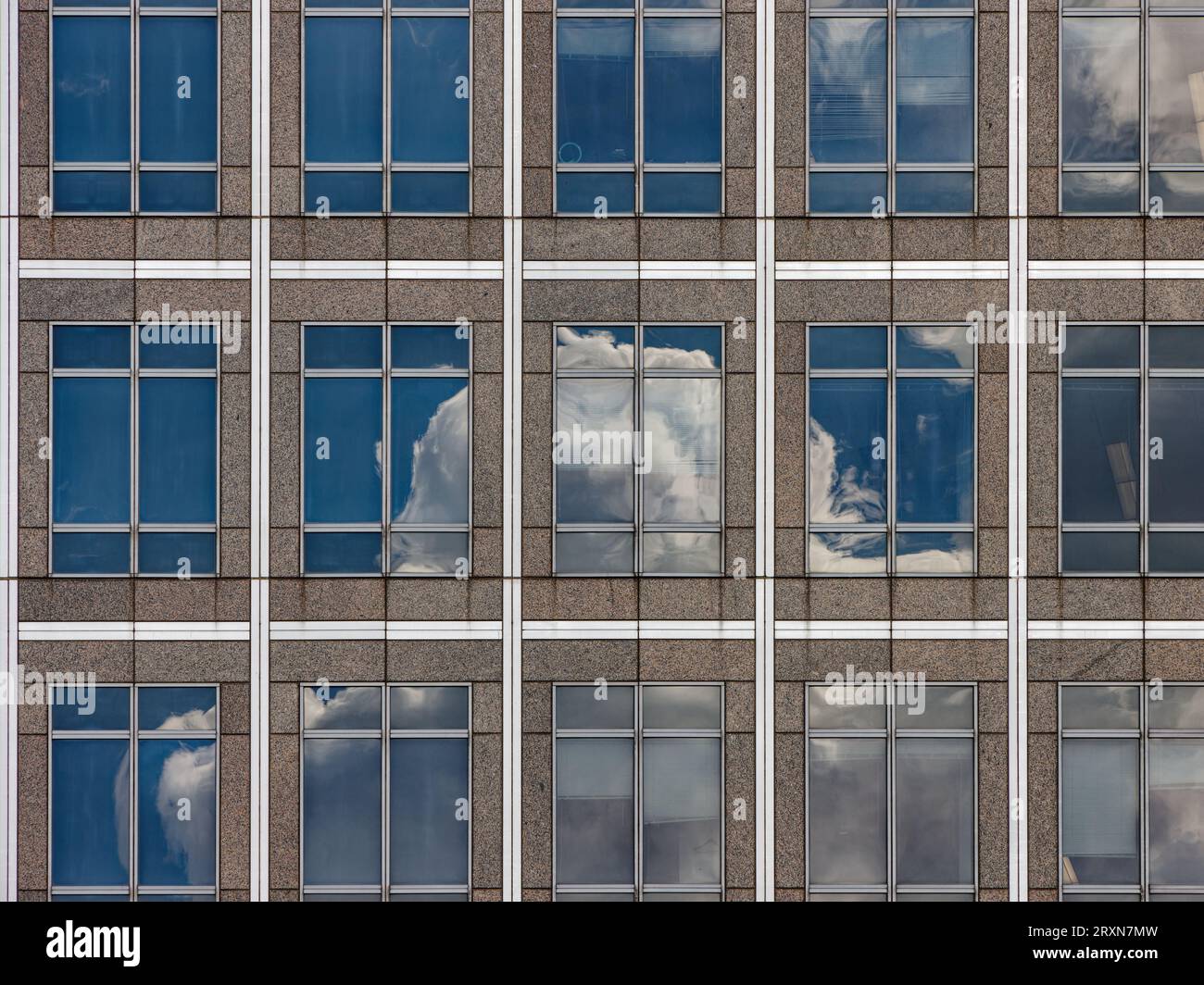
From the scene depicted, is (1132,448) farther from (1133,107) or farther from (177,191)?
(177,191)

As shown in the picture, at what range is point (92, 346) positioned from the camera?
12.5 metres

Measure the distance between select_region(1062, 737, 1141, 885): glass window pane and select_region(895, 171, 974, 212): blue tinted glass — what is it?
7.38 m

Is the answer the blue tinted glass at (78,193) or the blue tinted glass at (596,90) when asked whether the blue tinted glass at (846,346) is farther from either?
the blue tinted glass at (78,193)

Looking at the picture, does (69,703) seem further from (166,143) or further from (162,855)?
(166,143)

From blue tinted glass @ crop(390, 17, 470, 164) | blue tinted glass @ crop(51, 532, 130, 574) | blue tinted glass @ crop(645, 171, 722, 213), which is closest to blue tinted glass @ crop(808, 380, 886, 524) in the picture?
blue tinted glass @ crop(645, 171, 722, 213)

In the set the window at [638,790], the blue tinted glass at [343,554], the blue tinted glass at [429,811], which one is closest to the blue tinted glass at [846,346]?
the window at [638,790]

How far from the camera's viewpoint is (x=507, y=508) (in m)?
12.4

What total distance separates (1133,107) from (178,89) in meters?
13.0

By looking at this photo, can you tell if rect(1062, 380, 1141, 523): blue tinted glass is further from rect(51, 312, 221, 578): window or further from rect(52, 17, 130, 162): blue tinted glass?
rect(52, 17, 130, 162): blue tinted glass

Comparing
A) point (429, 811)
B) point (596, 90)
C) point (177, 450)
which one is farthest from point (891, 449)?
point (177, 450)

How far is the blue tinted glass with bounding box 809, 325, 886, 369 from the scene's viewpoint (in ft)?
40.9

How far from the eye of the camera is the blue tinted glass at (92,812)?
12.3 meters

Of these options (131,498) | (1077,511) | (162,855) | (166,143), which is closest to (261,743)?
(162,855)

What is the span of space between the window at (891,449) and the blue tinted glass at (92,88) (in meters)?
9.87
